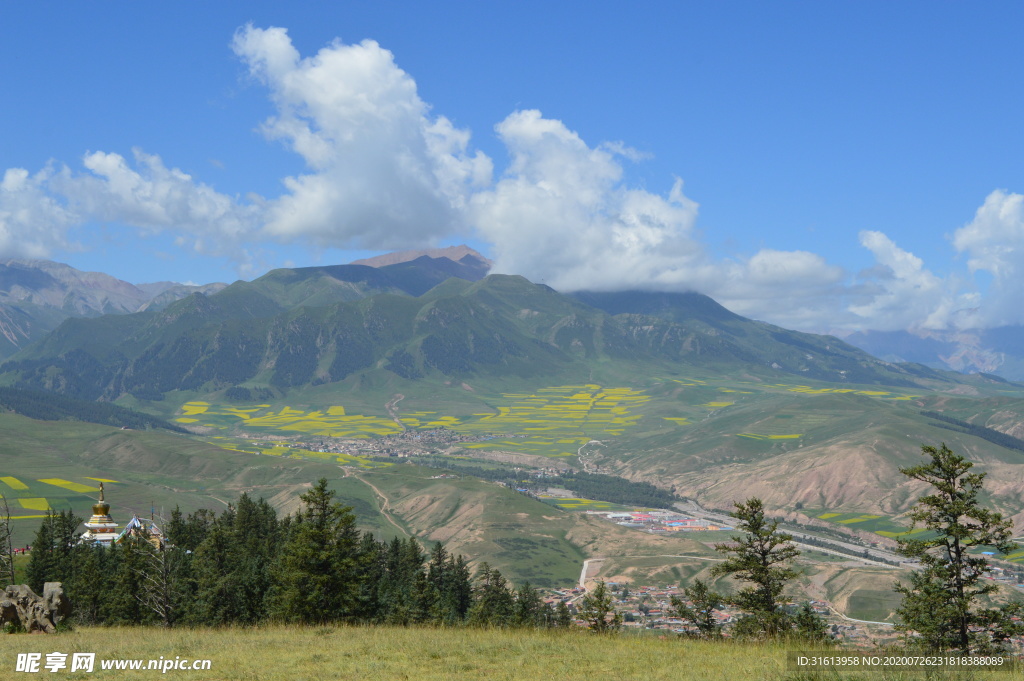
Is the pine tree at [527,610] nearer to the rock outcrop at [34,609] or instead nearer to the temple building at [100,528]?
the rock outcrop at [34,609]

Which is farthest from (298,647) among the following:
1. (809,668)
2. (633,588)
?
(633,588)

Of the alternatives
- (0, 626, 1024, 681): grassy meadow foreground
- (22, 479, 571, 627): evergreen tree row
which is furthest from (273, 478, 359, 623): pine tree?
(0, 626, 1024, 681): grassy meadow foreground

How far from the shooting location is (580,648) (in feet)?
98.2

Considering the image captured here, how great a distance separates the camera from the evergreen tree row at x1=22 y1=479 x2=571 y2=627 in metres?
54.2

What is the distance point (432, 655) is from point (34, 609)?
21.9 m

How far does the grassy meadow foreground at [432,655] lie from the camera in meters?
25.0

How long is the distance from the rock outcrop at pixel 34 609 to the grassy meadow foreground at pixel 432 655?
2.33 meters

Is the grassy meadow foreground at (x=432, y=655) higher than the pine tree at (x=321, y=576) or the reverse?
higher

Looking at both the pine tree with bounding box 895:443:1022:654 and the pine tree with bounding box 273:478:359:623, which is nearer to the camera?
the pine tree with bounding box 895:443:1022:654

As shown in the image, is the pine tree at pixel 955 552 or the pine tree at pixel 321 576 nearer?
the pine tree at pixel 955 552

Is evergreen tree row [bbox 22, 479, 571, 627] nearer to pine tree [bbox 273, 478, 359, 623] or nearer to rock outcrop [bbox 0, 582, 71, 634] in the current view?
pine tree [bbox 273, 478, 359, 623]

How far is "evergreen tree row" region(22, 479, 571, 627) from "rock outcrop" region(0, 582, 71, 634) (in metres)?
13.9

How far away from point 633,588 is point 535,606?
263 feet

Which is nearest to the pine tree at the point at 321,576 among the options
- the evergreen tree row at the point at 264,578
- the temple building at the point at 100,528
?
the evergreen tree row at the point at 264,578
